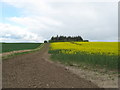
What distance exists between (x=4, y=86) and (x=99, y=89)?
2.97m

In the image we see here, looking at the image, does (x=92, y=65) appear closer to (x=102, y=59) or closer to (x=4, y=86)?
(x=102, y=59)

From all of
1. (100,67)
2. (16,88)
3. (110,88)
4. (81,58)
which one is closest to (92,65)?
(100,67)

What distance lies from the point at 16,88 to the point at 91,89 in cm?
230

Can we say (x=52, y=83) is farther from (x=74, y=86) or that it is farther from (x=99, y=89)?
(x=99, y=89)


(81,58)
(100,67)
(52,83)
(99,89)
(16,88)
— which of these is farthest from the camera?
(81,58)

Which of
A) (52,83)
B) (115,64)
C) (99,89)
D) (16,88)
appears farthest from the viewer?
(115,64)

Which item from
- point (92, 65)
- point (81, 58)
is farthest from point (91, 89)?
point (81, 58)

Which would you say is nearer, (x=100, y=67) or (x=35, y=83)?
(x=35, y=83)

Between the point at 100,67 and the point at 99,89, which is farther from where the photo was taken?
the point at 100,67

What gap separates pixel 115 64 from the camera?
8578 mm

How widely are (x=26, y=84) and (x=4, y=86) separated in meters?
0.66

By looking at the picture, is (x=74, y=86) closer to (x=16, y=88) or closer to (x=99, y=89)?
(x=99, y=89)

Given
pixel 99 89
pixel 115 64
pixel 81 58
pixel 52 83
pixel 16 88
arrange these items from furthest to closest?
pixel 81 58, pixel 115 64, pixel 52 83, pixel 99 89, pixel 16 88

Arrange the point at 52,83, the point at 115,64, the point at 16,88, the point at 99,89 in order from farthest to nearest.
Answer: the point at 115,64 → the point at 52,83 → the point at 99,89 → the point at 16,88
